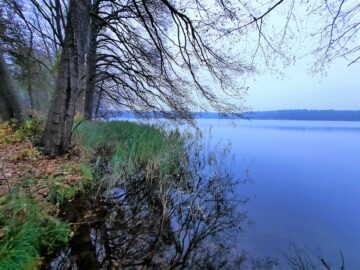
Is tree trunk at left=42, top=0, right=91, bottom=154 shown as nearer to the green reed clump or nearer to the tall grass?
the tall grass

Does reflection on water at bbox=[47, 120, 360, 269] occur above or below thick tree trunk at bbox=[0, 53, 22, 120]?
below

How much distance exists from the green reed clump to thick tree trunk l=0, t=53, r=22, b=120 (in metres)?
4.61

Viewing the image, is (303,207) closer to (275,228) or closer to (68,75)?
(275,228)

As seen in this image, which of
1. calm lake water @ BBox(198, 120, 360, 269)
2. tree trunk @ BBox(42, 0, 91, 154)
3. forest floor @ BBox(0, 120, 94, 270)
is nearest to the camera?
forest floor @ BBox(0, 120, 94, 270)

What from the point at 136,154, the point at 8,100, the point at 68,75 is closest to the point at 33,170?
the point at 68,75

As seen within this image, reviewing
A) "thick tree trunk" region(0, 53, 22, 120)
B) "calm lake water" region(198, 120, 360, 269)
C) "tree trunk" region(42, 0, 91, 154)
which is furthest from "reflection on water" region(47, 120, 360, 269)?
"thick tree trunk" region(0, 53, 22, 120)

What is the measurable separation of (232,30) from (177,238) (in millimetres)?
3312

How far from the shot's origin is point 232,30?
193 inches

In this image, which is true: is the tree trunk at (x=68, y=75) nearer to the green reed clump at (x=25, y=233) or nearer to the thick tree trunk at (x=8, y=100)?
the thick tree trunk at (x=8, y=100)

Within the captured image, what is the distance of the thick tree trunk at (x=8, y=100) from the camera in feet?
22.8

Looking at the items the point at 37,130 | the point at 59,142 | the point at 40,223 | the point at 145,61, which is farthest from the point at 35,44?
the point at 40,223

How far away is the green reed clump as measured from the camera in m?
2.48

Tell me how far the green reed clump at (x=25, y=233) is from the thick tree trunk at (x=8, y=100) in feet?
15.1

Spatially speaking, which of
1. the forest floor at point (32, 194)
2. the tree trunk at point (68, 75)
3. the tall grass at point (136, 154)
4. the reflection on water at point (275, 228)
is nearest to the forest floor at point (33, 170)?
the forest floor at point (32, 194)
